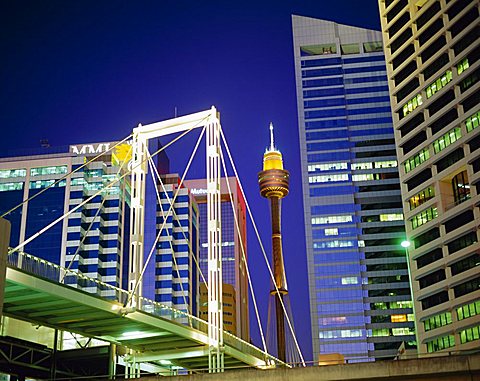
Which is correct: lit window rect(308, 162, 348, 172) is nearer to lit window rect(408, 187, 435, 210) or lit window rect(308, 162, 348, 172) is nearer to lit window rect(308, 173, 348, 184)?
lit window rect(308, 173, 348, 184)

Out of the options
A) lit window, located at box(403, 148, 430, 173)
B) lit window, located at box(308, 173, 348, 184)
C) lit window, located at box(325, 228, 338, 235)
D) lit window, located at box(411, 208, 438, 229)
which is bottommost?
lit window, located at box(411, 208, 438, 229)

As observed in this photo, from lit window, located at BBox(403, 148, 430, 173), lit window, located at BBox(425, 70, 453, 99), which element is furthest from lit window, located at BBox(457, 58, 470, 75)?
lit window, located at BBox(403, 148, 430, 173)

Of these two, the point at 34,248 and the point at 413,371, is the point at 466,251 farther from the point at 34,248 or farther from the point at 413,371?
the point at 34,248

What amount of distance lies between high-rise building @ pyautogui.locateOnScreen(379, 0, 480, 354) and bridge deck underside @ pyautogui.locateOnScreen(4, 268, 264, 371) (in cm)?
3017

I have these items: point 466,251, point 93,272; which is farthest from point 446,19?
point 93,272

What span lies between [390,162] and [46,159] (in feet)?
235

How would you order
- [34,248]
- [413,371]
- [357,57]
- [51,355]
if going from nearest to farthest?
1. [413,371]
2. [51,355]
3. [34,248]
4. [357,57]

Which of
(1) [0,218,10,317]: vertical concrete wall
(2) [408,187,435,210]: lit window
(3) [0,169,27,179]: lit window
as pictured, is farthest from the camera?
(3) [0,169,27,179]: lit window

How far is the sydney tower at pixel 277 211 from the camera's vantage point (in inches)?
5778

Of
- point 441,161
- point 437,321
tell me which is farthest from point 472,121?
point 437,321

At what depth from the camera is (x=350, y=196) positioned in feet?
495

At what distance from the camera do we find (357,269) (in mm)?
145375

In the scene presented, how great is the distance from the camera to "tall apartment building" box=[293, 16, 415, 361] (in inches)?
5551

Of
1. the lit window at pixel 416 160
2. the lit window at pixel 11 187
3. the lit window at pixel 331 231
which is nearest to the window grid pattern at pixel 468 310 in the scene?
the lit window at pixel 416 160
